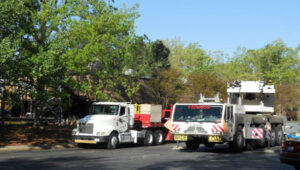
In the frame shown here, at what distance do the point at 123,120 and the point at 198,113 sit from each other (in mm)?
4680

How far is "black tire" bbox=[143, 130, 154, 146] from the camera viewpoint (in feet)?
76.1

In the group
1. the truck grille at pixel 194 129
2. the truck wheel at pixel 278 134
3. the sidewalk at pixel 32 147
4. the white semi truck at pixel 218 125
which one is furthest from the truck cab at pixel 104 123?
the truck wheel at pixel 278 134

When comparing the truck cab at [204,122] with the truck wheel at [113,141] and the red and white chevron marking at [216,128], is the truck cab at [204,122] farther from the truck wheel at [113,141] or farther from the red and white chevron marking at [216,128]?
the truck wheel at [113,141]

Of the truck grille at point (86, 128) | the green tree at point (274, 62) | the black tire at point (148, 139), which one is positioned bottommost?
the black tire at point (148, 139)

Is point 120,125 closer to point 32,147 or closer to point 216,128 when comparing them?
point 32,147

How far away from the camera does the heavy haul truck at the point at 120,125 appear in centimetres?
2008

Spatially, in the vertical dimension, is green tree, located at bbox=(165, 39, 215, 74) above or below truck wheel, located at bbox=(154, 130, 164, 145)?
above

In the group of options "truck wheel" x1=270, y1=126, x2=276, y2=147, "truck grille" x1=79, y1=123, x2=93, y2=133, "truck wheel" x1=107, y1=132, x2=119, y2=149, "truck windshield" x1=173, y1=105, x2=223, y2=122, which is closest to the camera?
"truck windshield" x1=173, y1=105, x2=223, y2=122

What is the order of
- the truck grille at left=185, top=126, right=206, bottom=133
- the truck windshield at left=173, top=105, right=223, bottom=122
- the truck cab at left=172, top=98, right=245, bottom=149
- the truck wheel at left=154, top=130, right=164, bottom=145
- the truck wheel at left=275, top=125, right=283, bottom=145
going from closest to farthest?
the truck cab at left=172, top=98, right=245, bottom=149
the truck grille at left=185, top=126, right=206, bottom=133
the truck windshield at left=173, top=105, right=223, bottom=122
the truck wheel at left=275, top=125, right=283, bottom=145
the truck wheel at left=154, top=130, right=164, bottom=145

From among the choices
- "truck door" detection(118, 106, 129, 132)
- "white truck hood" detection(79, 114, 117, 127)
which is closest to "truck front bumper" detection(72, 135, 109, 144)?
"white truck hood" detection(79, 114, 117, 127)

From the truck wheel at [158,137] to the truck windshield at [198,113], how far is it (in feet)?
17.5

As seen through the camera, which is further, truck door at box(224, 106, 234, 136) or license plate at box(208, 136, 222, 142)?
truck door at box(224, 106, 234, 136)

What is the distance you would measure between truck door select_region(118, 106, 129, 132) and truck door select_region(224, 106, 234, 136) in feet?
18.9

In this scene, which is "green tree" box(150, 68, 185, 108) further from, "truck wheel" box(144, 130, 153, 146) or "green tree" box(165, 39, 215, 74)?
"green tree" box(165, 39, 215, 74)
